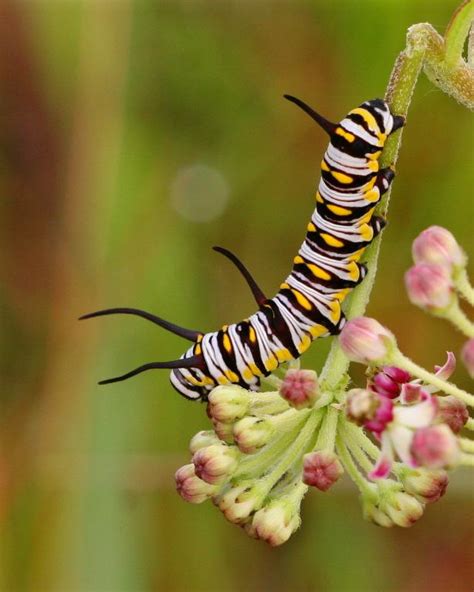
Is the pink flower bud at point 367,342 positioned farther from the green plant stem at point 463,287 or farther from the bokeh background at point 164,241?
the bokeh background at point 164,241

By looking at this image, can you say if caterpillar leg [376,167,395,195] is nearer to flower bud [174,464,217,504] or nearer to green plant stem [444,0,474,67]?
green plant stem [444,0,474,67]

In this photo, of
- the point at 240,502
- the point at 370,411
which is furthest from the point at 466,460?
the point at 240,502

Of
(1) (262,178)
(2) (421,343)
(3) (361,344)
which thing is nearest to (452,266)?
(3) (361,344)

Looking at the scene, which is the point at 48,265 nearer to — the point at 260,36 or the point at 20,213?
the point at 20,213

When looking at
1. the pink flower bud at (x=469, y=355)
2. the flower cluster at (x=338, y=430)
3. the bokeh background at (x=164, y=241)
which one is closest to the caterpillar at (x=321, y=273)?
the flower cluster at (x=338, y=430)

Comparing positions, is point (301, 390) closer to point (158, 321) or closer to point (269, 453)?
point (269, 453)

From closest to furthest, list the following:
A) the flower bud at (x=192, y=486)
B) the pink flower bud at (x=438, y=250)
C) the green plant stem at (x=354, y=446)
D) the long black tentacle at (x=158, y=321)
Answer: the pink flower bud at (x=438, y=250) < the green plant stem at (x=354, y=446) < the flower bud at (x=192, y=486) < the long black tentacle at (x=158, y=321)
